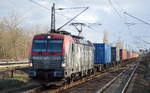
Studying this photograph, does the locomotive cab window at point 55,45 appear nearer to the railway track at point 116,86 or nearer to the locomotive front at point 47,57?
the locomotive front at point 47,57

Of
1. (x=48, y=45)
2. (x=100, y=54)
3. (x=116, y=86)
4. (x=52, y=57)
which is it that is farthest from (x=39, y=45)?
(x=100, y=54)

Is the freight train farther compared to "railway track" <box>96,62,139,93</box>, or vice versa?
"railway track" <box>96,62,139,93</box>

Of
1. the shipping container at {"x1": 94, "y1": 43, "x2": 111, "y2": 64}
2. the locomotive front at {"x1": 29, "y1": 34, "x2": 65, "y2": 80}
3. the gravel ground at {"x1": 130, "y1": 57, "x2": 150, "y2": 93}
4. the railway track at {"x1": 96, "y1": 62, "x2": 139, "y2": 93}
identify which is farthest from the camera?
the shipping container at {"x1": 94, "y1": 43, "x2": 111, "y2": 64}

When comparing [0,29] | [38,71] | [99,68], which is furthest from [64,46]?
[0,29]

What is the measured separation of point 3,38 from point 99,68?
34.0 m

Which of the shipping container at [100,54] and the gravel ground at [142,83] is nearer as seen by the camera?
the gravel ground at [142,83]

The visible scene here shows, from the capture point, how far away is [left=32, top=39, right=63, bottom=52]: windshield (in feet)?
57.6

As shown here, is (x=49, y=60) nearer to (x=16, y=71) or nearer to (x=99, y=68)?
(x=16, y=71)

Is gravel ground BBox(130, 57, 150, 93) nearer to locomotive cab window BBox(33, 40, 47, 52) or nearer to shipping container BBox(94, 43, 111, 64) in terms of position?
shipping container BBox(94, 43, 111, 64)

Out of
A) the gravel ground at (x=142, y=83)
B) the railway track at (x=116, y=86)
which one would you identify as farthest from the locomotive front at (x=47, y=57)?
the gravel ground at (x=142, y=83)

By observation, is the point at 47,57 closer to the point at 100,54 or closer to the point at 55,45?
the point at 55,45

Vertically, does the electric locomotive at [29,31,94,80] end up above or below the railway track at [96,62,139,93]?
above

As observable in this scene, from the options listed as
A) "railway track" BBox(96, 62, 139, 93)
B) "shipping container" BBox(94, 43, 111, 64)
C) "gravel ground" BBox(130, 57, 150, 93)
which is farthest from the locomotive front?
"shipping container" BBox(94, 43, 111, 64)

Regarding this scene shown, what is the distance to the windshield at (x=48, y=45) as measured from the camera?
57.6 ft
